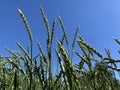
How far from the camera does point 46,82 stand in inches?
83.7

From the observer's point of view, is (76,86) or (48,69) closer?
(76,86)

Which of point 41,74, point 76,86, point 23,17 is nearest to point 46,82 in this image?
point 41,74

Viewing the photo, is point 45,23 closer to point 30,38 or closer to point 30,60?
point 30,38

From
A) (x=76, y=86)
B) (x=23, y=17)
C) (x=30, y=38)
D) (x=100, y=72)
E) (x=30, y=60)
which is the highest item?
(x=23, y=17)

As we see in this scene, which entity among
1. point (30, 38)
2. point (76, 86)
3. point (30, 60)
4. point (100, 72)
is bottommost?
point (76, 86)

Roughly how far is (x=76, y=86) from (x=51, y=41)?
21.4 inches

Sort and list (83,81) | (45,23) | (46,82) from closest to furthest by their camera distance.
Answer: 1. (46,82)
2. (45,23)
3. (83,81)

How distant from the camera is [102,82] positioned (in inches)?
93.4

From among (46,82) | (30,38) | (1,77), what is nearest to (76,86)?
(46,82)

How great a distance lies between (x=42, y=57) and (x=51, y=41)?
0.91ft

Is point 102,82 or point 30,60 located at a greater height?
point 30,60

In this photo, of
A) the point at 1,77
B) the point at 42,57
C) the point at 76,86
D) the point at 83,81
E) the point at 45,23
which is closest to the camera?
the point at 76,86

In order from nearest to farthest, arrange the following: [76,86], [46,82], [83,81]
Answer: [76,86] → [46,82] → [83,81]

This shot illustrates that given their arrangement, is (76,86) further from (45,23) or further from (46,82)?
(45,23)
